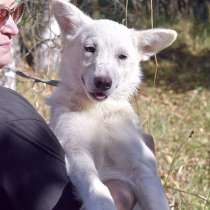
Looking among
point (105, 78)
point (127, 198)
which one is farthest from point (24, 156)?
point (105, 78)

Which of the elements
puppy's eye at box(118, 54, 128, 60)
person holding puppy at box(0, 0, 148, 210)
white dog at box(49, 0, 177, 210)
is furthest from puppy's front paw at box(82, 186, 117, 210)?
puppy's eye at box(118, 54, 128, 60)

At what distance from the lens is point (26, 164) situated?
221cm

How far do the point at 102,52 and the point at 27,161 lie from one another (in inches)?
42.3

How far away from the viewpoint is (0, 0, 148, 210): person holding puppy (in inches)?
86.3

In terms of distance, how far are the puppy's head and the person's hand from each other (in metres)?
0.45

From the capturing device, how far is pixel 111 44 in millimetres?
3162

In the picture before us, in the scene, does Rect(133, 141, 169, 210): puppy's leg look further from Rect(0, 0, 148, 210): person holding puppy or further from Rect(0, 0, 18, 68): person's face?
Rect(0, 0, 18, 68): person's face

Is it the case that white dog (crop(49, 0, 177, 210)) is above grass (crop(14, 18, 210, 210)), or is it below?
above

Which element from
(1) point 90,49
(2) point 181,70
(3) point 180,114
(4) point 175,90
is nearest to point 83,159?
(1) point 90,49

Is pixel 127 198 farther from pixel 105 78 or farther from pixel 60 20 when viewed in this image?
pixel 60 20

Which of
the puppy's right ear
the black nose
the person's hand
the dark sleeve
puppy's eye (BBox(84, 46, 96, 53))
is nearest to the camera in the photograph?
the dark sleeve

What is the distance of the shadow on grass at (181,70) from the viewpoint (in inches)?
363

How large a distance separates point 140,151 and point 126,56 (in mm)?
611

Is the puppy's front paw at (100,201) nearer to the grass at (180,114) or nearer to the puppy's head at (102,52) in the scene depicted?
the puppy's head at (102,52)
